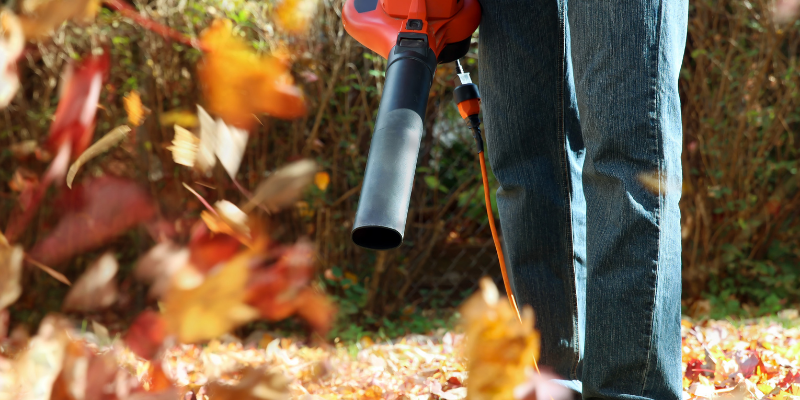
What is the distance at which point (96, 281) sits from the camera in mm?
394

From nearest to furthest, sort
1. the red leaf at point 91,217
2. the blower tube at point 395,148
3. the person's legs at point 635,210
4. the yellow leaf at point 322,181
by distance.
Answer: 1. the red leaf at point 91,217
2. the blower tube at point 395,148
3. the person's legs at point 635,210
4. the yellow leaf at point 322,181

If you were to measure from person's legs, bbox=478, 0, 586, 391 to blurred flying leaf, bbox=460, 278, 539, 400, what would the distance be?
787 mm

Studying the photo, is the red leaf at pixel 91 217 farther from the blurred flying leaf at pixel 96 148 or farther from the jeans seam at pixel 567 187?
the jeans seam at pixel 567 187

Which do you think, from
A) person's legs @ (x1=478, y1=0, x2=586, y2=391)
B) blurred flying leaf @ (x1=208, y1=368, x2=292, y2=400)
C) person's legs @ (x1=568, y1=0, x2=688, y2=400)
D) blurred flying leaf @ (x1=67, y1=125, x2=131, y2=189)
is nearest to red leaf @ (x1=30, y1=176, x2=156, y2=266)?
blurred flying leaf @ (x1=67, y1=125, x2=131, y2=189)

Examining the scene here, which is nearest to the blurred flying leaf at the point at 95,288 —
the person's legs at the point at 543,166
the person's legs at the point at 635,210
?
the person's legs at the point at 635,210

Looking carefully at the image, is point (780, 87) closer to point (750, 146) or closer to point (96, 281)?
point (750, 146)

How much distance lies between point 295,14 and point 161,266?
2.31m

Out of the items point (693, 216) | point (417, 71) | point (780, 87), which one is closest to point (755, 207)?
point (693, 216)

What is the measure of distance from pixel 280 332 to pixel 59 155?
8.43 feet

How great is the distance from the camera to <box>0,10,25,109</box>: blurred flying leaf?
0.34m

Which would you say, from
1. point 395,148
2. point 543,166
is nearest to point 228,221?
point 395,148

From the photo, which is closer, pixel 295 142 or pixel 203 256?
pixel 203 256

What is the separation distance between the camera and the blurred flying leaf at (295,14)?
2504 mm

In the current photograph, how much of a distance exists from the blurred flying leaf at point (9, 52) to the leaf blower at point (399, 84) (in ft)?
0.99
